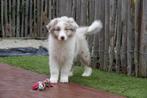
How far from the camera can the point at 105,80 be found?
27.7 ft

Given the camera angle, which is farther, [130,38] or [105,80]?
[130,38]

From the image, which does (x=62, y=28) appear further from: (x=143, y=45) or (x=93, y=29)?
(x=143, y=45)

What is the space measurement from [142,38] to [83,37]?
111 cm

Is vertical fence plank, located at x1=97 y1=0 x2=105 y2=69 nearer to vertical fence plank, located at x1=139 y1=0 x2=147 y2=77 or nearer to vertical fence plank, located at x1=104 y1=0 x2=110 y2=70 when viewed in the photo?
vertical fence plank, located at x1=104 y1=0 x2=110 y2=70

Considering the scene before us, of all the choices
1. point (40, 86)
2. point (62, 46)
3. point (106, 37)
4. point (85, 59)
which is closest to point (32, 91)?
point (40, 86)

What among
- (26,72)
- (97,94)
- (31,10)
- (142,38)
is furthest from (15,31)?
(97,94)

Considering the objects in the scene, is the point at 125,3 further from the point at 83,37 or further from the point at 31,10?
the point at 31,10

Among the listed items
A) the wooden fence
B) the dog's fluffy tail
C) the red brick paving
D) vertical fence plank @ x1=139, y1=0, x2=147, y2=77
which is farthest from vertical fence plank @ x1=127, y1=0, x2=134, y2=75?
the red brick paving

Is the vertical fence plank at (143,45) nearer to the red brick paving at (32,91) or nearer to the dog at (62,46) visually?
the dog at (62,46)

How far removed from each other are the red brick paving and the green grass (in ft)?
1.02

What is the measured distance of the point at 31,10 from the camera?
15945mm

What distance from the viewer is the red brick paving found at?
23.1 ft

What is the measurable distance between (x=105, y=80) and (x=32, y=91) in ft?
5.45

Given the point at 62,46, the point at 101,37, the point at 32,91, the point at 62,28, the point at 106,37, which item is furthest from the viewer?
the point at 101,37
